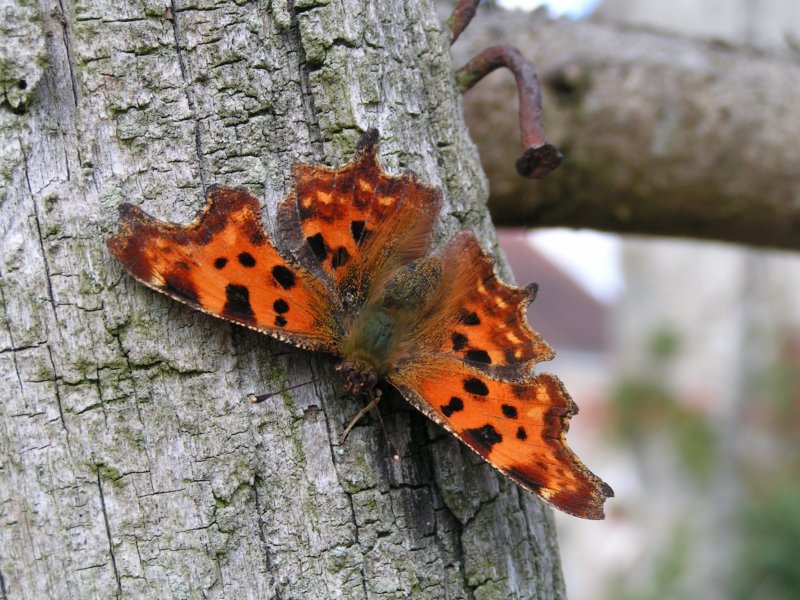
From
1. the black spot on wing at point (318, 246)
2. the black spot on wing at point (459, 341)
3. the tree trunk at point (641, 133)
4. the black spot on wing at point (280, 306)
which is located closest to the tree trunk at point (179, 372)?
the black spot on wing at point (280, 306)

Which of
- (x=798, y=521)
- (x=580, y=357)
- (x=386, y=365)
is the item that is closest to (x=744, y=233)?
(x=386, y=365)

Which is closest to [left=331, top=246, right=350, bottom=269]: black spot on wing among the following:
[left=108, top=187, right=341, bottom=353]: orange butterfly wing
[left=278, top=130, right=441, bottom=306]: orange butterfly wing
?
[left=278, top=130, right=441, bottom=306]: orange butterfly wing

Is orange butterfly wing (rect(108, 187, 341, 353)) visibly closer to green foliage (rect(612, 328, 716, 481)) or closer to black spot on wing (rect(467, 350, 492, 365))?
black spot on wing (rect(467, 350, 492, 365))

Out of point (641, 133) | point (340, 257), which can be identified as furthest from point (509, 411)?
point (641, 133)

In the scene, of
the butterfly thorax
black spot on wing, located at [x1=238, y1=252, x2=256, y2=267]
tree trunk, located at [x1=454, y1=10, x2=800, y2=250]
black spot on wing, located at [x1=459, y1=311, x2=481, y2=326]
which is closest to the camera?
black spot on wing, located at [x1=238, y1=252, x2=256, y2=267]

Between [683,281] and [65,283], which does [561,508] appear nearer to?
[65,283]
